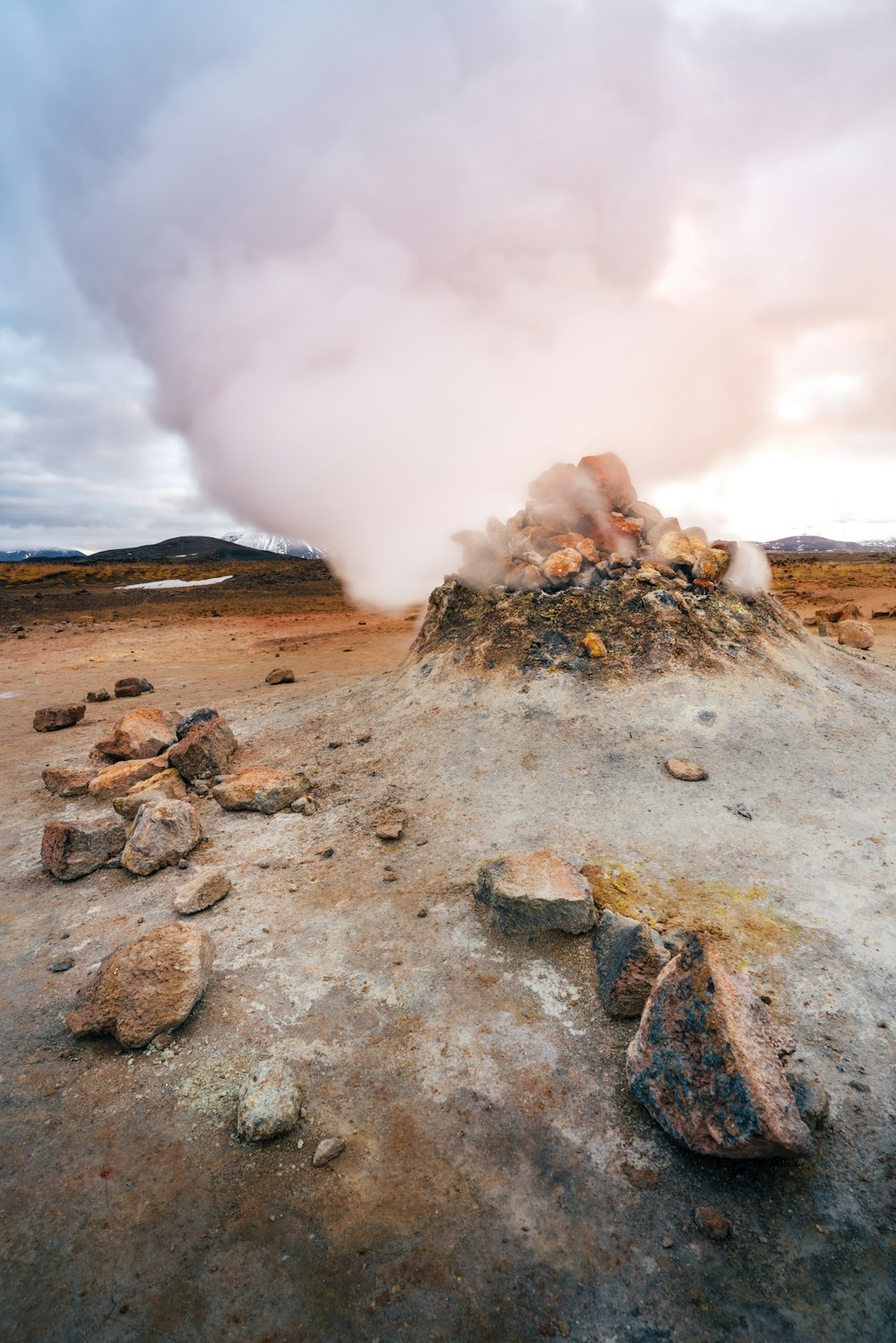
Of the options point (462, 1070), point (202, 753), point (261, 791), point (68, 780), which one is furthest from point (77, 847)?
point (462, 1070)

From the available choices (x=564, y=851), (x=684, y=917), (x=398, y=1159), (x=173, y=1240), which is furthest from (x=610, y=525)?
(x=173, y=1240)

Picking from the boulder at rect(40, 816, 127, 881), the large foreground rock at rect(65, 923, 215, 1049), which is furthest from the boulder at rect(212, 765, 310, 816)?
the large foreground rock at rect(65, 923, 215, 1049)

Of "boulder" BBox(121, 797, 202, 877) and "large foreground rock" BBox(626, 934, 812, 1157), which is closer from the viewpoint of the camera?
"large foreground rock" BBox(626, 934, 812, 1157)

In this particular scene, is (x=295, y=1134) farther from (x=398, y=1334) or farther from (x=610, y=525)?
(x=610, y=525)

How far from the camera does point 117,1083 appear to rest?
3.68 metres

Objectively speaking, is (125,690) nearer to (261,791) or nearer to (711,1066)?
(261,791)

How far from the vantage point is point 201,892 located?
5.44 metres

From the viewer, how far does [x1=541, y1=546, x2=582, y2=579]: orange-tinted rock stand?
9633 mm

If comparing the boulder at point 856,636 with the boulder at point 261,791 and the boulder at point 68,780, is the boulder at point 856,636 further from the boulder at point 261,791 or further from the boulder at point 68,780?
the boulder at point 68,780

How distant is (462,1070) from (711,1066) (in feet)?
4.84

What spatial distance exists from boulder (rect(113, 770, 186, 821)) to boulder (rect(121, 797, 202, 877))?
77 cm

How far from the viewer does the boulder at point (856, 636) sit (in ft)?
46.9

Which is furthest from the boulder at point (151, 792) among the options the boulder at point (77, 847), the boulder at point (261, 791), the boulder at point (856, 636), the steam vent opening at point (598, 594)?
the boulder at point (856, 636)

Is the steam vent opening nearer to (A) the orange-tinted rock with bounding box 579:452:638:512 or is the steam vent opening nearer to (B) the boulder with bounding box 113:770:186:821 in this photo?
(A) the orange-tinted rock with bounding box 579:452:638:512
